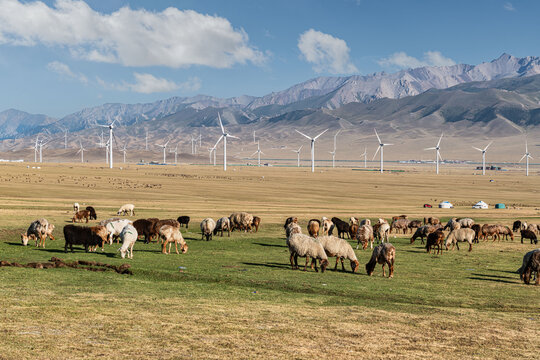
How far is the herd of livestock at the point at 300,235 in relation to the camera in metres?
22.8

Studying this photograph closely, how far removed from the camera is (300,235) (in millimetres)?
23016

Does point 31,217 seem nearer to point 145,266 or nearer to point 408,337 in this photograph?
point 145,266

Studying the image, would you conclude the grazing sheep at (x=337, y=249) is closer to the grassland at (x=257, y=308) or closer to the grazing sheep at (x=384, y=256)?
the grassland at (x=257, y=308)

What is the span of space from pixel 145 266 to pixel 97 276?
2.77 meters

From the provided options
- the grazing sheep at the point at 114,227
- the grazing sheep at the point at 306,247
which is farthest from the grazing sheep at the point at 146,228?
the grazing sheep at the point at 306,247

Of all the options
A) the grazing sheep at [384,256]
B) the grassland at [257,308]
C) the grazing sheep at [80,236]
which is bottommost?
the grassland at [257,308]

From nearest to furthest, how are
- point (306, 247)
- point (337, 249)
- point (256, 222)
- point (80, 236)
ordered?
point (306, 247) → point (337, 249) → point (80, 236) → point (256, 222)

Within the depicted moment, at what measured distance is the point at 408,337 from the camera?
13.4 m

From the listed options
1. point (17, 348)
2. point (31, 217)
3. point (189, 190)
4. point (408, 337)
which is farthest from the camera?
point (189, 190)

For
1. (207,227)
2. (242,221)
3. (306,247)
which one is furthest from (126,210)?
(306,247)

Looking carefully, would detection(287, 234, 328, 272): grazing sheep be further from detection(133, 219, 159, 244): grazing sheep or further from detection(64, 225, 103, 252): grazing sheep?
detection(133, 219, 159, 244): grazing sheep

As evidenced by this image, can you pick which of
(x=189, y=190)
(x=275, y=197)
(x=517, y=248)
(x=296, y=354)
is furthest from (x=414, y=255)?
(x=189, y=190)

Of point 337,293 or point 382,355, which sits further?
point 337,293

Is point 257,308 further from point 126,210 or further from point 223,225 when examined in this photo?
point 126,210
